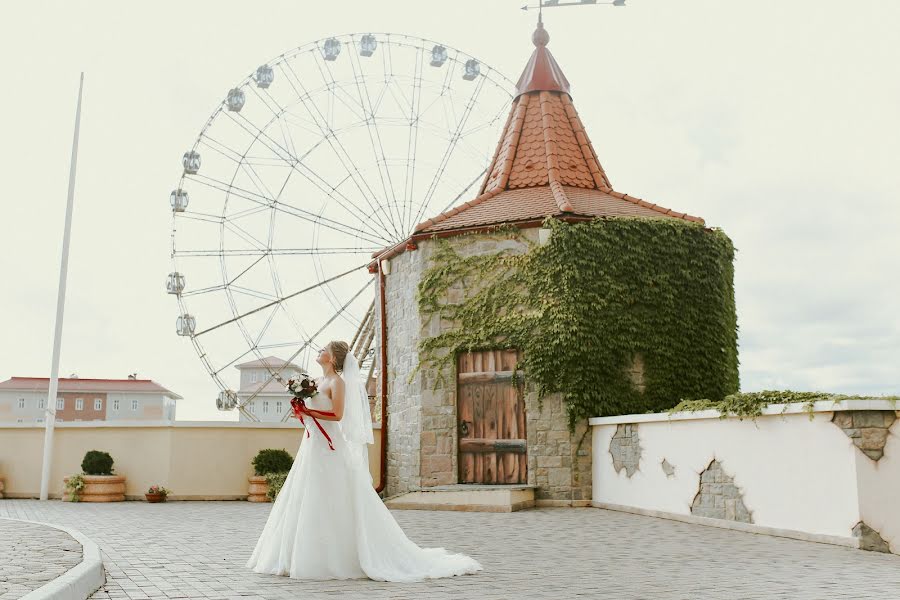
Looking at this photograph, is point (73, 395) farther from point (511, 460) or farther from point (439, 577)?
point (439, 577)

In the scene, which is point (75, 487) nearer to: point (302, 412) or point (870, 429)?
point (302, 412)

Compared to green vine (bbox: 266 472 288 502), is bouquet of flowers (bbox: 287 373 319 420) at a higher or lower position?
higher

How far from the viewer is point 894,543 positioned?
23.9 ft

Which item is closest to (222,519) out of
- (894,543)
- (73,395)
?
(894,543)

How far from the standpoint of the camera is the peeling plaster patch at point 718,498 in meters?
8.95

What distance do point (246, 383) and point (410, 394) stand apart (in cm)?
4978

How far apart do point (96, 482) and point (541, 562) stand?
32.3ft

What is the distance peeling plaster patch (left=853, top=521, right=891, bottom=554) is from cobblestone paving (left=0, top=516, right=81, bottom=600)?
6302mm

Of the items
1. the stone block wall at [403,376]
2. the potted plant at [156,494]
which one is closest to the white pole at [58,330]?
the potted plant at [156,494]

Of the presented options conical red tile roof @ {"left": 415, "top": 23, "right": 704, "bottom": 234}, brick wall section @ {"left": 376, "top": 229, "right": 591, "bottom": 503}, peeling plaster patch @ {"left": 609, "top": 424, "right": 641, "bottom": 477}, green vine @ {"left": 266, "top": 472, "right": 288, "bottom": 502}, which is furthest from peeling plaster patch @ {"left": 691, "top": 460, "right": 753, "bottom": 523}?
green vine @ {"left": 266, "top": 472, "right": 288, "bottom": 502}

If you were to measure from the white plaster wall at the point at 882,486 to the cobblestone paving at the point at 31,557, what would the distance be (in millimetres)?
6353

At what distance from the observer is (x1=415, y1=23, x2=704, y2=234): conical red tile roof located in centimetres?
1333

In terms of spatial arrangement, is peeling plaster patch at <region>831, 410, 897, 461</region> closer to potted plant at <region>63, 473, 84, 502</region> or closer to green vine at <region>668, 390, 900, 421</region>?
green vine at <region>668, 390, 900, 421</region>

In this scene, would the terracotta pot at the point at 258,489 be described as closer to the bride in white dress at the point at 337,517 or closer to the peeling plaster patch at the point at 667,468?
the peeling plaster patch at the point at 667,468
